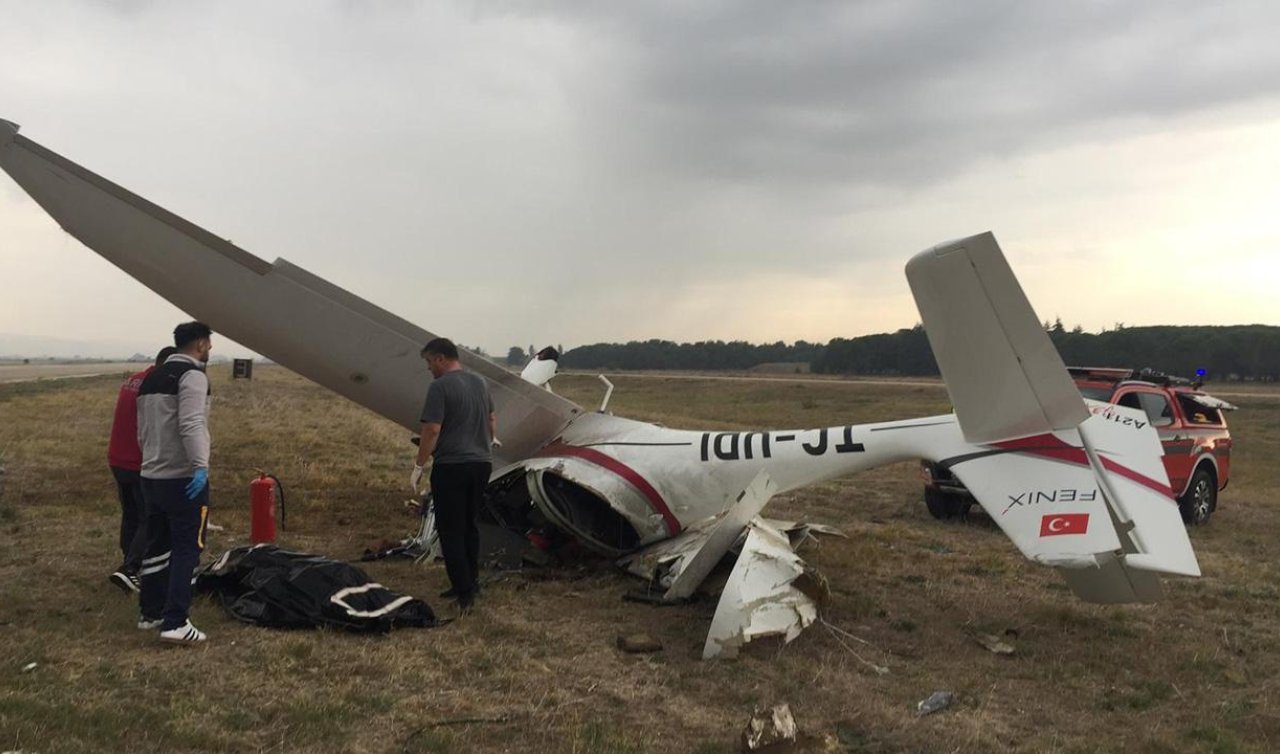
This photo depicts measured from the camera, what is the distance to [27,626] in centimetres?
485

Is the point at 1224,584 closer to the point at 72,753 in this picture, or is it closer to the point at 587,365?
the point at 72,753

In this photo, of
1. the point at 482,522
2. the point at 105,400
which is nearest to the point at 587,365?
the point at 105,400

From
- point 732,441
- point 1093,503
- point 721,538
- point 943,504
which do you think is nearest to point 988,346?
point 1093,503

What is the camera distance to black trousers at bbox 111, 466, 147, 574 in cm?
578

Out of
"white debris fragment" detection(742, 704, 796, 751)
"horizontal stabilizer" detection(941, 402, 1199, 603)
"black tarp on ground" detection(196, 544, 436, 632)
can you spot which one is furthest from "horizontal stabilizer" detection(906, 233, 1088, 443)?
"black tarp on ground" detection(196, 544, 436, 632)

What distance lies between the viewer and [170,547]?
4.95 metres

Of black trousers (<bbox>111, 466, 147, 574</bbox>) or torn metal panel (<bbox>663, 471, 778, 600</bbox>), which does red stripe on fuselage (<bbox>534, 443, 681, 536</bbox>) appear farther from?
black trousers (<bbox>111, 466, 147, 574</bbox>)

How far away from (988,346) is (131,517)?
6211 mm

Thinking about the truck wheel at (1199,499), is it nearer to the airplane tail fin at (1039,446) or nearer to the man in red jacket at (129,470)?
the airplane tail fin at (1039,446)

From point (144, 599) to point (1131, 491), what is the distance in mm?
6249

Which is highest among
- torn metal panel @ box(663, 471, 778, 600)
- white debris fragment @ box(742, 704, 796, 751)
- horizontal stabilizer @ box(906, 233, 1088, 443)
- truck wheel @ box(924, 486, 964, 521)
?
horizontal stabilizer @ box(906, 233, 1088, 443)

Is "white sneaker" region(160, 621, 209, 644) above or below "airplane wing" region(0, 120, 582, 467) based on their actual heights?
below

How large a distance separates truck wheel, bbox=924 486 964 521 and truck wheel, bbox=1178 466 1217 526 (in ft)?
9.79

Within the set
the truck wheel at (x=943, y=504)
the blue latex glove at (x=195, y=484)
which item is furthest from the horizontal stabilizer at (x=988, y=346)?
the truck wheel at (x=943, y=504)
